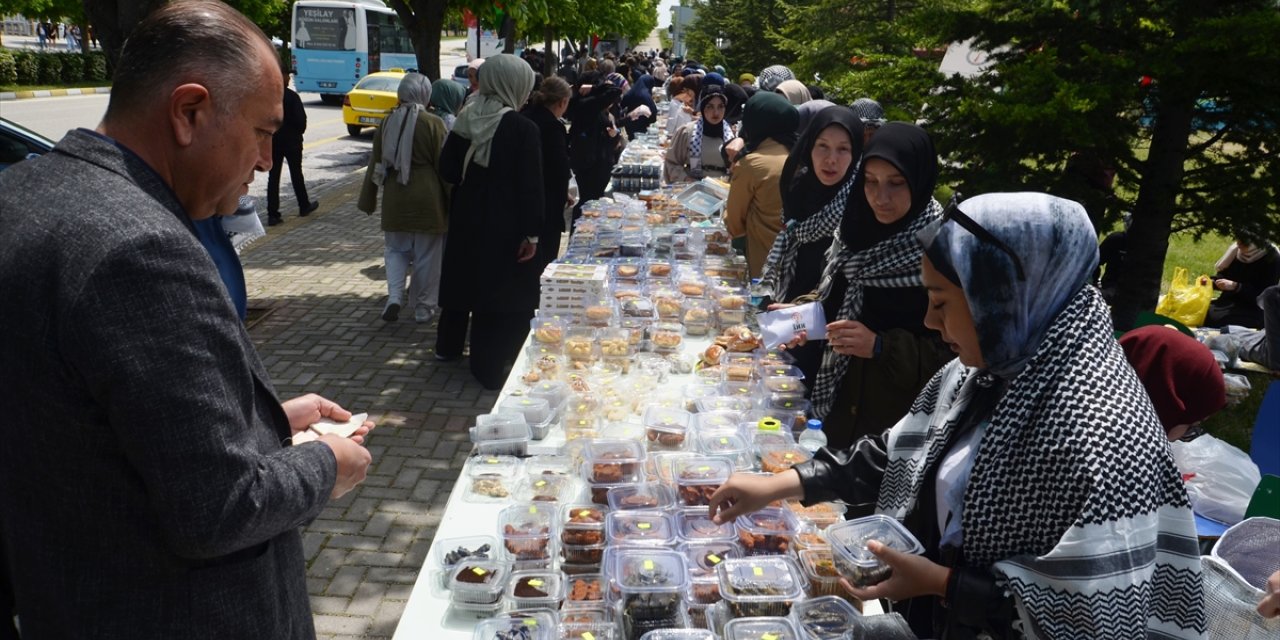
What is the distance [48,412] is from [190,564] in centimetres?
34

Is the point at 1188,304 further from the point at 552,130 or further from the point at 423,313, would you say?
the point at 423,313

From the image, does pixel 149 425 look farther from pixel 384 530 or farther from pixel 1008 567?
pixel 384 530

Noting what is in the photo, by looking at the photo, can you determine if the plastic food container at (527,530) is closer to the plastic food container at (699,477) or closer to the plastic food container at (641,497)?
the plastic food container at (641,497)

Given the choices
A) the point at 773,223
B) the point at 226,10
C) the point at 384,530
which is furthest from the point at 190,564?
the point at 773,223

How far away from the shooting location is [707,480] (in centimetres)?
248

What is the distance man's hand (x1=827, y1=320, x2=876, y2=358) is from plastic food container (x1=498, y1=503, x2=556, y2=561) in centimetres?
126

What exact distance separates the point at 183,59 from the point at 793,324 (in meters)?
2.46

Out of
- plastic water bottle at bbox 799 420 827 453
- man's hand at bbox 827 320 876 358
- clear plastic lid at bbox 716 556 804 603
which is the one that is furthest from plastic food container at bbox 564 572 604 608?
man's hand at bbox 827 320 876 358

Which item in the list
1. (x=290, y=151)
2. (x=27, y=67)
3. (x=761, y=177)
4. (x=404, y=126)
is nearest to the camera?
(x=761, y=177)

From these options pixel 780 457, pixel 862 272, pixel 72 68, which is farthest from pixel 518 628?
pixel 72 68

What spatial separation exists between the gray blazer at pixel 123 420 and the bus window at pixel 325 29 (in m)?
26.7

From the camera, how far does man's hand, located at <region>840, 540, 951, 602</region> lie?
1.70 m

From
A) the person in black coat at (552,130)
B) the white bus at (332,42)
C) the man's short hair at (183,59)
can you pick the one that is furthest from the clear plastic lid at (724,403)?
the white bus at (332,42)

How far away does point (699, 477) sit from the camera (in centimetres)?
251
